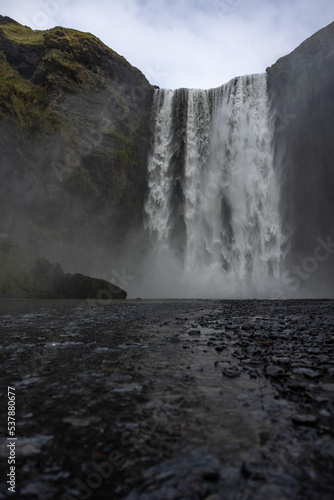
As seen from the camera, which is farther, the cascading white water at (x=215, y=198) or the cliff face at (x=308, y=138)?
the cliff face at (x=308, y=138)

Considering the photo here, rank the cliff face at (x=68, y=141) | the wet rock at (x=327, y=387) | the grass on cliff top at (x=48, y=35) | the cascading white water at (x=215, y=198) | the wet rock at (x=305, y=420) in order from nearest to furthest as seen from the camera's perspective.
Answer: the wet rock at (x=305, y=420) < the wet rock at (x=327, y=387) < the cliff face at (x=68, y=141) < the cascading white water at (x=215, y=198) < the grass on cliff top at (x=48, y=35)

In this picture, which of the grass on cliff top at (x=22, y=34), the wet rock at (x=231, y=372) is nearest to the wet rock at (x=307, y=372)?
the wet rock at (x=231, y=372)

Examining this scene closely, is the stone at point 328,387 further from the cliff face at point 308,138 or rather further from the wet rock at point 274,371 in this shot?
the cliff face at point 308,138

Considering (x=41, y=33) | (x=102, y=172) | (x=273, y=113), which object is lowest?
(x=102, y=172)

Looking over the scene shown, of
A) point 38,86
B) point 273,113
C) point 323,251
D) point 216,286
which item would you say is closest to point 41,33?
point 38,86

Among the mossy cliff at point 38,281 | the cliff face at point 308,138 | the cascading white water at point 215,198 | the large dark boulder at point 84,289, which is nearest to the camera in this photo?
the mossy cliff at point 38,281

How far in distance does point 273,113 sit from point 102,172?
2130 cm

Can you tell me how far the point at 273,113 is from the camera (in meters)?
34.4

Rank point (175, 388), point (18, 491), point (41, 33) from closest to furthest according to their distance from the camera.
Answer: point (18, 491)
point (175, 388)
point (41, 33)

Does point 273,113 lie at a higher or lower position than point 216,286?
higher

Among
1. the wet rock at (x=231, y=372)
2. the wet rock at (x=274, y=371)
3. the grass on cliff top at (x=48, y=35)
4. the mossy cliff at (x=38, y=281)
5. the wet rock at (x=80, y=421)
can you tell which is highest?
the grass on cliff top at (x=48, y=35)

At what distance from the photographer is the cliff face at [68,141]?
1145 inches

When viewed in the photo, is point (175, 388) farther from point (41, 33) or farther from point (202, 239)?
point (41, 33)

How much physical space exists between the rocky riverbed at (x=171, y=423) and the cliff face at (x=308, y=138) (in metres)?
32.2
